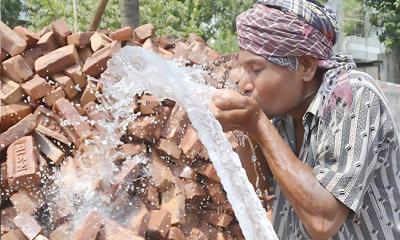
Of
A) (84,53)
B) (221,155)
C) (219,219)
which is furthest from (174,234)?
(221,155)

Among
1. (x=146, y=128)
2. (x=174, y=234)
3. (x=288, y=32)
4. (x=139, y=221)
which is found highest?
(x=288, y=32)

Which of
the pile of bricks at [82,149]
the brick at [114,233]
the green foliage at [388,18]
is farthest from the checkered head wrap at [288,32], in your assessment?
the green foliage at [388,18]

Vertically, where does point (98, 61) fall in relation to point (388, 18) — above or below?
above

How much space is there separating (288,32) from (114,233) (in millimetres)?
1773

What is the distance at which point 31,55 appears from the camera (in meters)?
3.58

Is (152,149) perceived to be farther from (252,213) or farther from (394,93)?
(394,93)

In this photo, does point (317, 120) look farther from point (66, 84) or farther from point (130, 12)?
point (130, 12)

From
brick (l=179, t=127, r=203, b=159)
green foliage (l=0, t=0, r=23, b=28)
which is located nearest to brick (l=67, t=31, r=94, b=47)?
brick (l=179, t=127, r=203, b=159)

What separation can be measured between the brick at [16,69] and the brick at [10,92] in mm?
34

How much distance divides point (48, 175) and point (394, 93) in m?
3.21

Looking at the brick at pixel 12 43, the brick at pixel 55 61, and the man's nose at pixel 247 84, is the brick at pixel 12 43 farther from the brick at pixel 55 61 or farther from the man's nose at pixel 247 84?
the man's nose at pixel 247 84

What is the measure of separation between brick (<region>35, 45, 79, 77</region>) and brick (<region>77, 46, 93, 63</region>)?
9 cm

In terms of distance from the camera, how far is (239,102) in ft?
5.07

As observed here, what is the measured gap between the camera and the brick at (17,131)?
3221 millimetres
